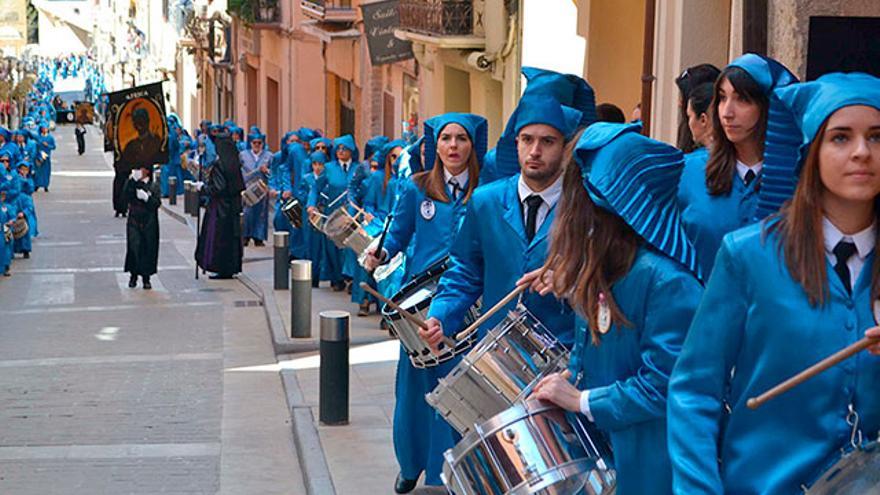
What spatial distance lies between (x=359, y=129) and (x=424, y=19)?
8950mm

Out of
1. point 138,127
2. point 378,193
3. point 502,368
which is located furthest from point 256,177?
point 502,368

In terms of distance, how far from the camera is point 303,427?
35.7 feet

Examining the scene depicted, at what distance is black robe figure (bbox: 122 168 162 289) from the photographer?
838 inches

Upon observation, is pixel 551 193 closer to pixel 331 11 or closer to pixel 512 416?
pixel 512 416

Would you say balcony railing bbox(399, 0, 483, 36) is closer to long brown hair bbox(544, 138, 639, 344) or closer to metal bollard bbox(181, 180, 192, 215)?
metal bollard bbox(181, 180, 192, 215)

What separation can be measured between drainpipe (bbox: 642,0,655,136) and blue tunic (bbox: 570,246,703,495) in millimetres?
6735

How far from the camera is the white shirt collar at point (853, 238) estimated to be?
12.6ft

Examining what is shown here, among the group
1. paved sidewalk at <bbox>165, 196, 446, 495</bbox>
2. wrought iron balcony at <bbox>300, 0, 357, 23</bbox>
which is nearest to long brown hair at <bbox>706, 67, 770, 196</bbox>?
paved sidewalk at <bbox>165, 196, 446, 495</bbox>

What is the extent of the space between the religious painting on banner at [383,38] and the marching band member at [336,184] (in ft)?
17.6

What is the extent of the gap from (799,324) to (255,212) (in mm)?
23421

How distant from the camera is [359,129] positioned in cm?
3198

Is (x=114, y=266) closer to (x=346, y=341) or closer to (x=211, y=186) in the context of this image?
(x=211, y=186)

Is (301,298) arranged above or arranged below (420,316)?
below

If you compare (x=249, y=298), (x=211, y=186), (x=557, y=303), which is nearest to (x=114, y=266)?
(x=211, y=186)
